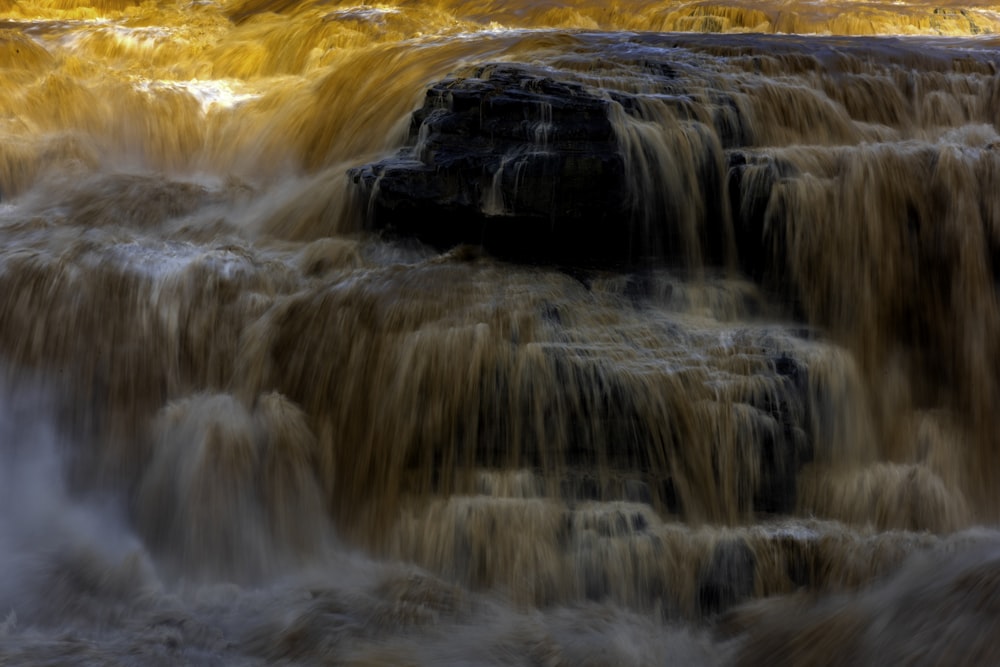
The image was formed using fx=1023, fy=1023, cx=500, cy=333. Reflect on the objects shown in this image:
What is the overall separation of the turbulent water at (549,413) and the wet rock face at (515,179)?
5.6 inches

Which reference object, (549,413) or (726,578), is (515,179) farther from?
(726,578)

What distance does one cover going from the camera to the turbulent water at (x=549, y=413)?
4379 mm

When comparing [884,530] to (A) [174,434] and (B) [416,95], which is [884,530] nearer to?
(A) [174,434]

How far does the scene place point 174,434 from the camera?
16.4 feet

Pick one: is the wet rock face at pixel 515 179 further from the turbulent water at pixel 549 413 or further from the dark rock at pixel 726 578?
the dark rock at pixel 726 578

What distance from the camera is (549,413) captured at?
4879mm

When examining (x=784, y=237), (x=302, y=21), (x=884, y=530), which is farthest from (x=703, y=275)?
(x=302, y=21)

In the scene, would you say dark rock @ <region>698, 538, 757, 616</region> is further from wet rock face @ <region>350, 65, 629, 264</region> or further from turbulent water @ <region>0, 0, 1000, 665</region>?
wet rock face @ <region>350, 65, 629, 264</region>

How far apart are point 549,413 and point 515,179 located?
150 centimetres

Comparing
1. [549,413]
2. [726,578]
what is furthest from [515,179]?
[726,578]

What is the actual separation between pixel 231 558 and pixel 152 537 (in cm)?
40

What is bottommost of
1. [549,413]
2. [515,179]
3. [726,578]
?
[726,578]

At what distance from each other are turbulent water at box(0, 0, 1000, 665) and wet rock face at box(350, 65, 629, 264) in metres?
0.14

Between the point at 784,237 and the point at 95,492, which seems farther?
the point at 784,237
